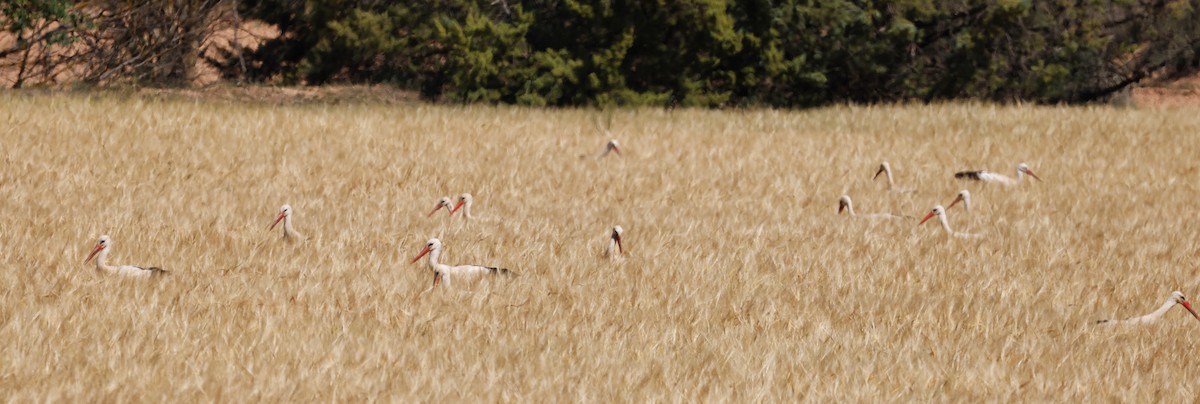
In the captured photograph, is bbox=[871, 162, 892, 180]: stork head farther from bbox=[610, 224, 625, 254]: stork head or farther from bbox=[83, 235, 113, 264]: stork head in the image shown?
bbox=[83, 235, 113, 264]: stork head

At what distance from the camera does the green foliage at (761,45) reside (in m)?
30.0

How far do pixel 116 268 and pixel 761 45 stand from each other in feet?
75.2

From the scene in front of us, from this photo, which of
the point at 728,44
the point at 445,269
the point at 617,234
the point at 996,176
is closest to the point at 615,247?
the point at 617,234

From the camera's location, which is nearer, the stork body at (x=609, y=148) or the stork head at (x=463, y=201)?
the stork head at (x=463, y=201)

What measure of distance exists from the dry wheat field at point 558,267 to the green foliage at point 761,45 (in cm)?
1078

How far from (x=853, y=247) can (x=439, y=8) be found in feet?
71.2

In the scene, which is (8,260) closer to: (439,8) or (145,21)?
(145,21)

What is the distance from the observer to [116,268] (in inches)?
337

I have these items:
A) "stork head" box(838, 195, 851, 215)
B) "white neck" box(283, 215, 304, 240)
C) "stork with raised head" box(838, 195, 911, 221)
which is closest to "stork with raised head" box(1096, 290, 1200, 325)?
"stork with raised head" box(838, 195, 911, 221)

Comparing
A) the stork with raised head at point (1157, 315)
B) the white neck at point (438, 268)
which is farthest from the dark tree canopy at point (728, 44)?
the stork with raised head at point (1157, 315)

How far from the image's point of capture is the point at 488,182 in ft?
48.4

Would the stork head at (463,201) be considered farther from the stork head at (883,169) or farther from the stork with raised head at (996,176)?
the stork with raised head at (996,176)

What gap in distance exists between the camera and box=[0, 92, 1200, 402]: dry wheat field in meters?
6.52

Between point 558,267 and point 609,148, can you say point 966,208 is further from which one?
point 558,267
